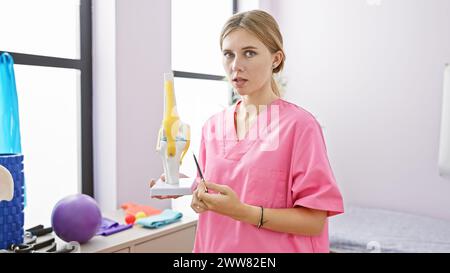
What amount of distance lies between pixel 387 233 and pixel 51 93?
1972mm

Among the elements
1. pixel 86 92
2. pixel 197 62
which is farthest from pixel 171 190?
pixel 197 62

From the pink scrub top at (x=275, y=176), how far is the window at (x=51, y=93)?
120 centimetres

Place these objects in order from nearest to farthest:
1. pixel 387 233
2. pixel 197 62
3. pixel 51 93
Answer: pixel 51 93, pixel 387 233, pixel 197 62

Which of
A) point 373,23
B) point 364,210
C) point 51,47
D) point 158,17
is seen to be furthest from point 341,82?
point 51,47

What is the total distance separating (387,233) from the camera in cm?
218

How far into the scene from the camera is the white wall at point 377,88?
2.58 metres

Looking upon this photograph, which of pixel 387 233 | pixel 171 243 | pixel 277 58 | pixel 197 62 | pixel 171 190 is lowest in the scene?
pixel 387 233

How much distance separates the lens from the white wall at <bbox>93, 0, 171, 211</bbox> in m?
1.82

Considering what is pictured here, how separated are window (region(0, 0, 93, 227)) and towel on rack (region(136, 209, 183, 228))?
49 centimetres

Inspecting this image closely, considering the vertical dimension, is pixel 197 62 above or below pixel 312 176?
above

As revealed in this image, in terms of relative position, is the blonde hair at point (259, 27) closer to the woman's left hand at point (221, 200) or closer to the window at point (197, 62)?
the woman's left hand at point (221, 200)

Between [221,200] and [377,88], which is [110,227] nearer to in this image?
[221,200]

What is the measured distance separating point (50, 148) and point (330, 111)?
2085 mm

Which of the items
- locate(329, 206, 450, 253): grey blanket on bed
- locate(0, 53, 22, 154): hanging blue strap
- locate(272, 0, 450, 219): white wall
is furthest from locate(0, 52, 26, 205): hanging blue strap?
locate(272, 0, 450, 219): white wall
